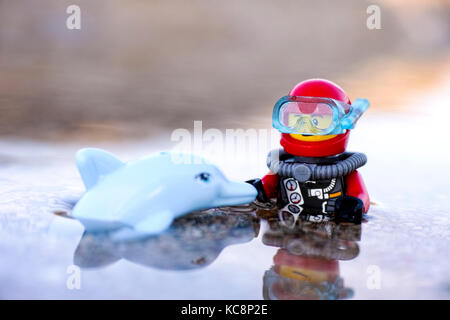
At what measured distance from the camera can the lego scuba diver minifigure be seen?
4.66 feet

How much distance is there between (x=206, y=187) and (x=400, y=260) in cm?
49

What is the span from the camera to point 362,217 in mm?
1514

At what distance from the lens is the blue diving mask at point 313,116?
141 cm

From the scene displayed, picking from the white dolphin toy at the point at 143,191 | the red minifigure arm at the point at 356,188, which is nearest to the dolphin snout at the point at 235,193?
the white dolphin toy at the point at 143,191

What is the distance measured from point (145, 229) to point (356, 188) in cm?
60

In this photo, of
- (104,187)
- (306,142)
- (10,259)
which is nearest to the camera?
(10,259)

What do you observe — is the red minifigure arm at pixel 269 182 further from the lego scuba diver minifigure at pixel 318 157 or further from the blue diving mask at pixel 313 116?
the blue diving mask at pixel 313 116

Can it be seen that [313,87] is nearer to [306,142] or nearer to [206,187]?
[306,142]

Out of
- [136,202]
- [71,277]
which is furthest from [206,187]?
[71,277]

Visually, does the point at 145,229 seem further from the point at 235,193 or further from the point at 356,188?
the point at 356,188

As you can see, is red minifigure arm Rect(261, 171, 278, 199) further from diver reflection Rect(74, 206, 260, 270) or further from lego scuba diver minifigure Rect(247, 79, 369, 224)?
diver reflection Rect(74, 206, 260, 270)

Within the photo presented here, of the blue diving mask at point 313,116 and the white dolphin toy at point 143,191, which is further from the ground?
the blue diving mask at point 313,116


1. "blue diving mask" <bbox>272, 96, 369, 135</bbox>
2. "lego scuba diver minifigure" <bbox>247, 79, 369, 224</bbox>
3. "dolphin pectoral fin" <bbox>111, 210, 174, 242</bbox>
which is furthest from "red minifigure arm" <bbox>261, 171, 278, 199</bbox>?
"dolphin pectoral fin" <bbox>111, 210, 174, 242</bbox>

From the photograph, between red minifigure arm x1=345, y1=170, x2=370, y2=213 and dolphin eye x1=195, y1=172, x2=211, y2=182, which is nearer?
dolphin eye x1=195, y1=172, x2=211, y2=182
